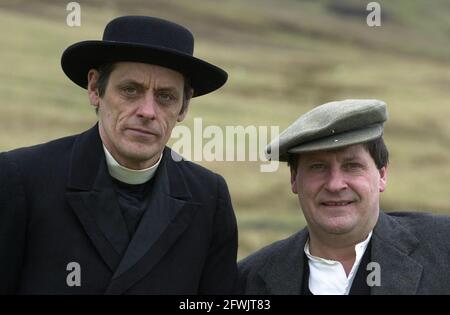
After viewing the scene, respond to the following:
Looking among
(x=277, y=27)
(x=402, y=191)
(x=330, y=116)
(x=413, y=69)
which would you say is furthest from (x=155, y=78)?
(x=277, y=27)

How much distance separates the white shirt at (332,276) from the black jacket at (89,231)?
1.31ft

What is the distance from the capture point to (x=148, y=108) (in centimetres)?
294

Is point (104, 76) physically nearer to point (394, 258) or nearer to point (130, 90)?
point (130, 90)

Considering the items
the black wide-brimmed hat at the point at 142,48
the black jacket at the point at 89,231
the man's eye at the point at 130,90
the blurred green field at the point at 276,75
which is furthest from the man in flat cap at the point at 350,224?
the blurred green field at the point at 276,75

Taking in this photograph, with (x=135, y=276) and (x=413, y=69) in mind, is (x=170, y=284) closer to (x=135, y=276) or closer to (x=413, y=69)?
(x=135, y=276)

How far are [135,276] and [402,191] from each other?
1178 cm

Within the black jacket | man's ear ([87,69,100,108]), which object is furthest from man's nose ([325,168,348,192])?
man's ear ([87,69,100,108])

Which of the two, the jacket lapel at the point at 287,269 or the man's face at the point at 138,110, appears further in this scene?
the jacket lapel at the point at 287,269

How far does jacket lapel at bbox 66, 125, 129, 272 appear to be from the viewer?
9.66 ft

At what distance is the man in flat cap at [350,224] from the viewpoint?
309 centimetres

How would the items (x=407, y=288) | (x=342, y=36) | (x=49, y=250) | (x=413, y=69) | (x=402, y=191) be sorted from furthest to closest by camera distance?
(x=342, y=36)
(x=413, y=69)
(x=402, y=191)
(x=407, y=288)
(x=49, y=250)

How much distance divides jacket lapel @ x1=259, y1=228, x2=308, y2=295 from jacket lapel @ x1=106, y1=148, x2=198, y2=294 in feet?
1.50

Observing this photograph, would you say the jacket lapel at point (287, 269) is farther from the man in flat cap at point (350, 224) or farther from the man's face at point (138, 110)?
the man's face at point (138, 110)

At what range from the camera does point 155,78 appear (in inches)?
117
